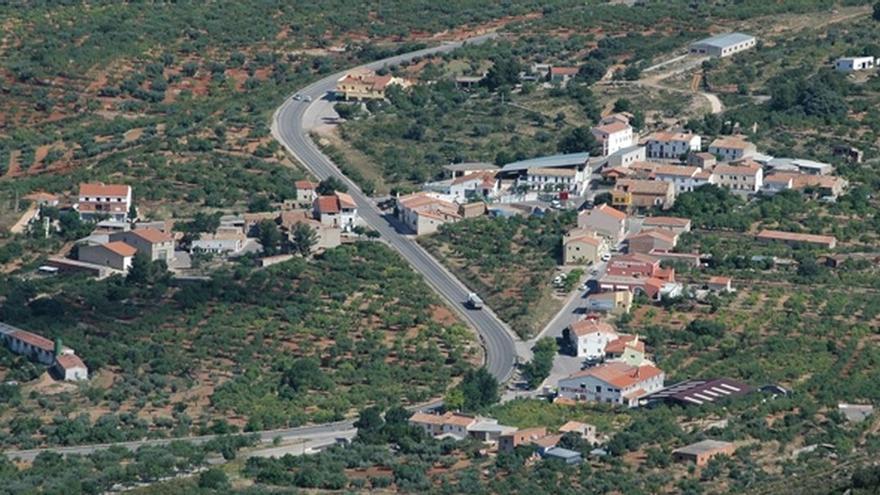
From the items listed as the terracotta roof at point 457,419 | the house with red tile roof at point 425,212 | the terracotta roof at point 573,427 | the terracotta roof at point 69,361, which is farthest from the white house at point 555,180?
the terracotta roof at point 573,427

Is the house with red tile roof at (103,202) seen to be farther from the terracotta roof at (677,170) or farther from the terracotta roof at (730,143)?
the terracotta roof at (730,143)

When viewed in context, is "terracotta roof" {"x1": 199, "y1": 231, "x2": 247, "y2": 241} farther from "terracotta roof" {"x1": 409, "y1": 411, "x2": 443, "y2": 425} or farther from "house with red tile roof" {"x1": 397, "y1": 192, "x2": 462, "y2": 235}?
"terracotta roof" {"x1": 409, "y1": 411, "x2": 443, "y2": 425}

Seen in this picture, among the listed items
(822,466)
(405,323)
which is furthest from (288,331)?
(822,466)

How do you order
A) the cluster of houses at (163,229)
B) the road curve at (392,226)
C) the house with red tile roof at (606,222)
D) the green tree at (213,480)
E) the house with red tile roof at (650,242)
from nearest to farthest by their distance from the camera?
the green tree at (213,480)
the road curve at (392,226)
the house with red tile roof at (650,242)
the cluster of houses at (163,229)
the house with red tile roof at (606,222)

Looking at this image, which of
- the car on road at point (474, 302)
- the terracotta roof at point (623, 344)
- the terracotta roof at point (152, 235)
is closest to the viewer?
the terracotta roof at point (623, 344)

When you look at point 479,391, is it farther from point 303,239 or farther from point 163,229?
point 163,229

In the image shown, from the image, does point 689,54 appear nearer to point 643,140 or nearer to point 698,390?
point 643,140

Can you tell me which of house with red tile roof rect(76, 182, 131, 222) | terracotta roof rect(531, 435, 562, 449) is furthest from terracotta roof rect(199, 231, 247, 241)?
terracotta roof rect(531, 435, 562, 449)
